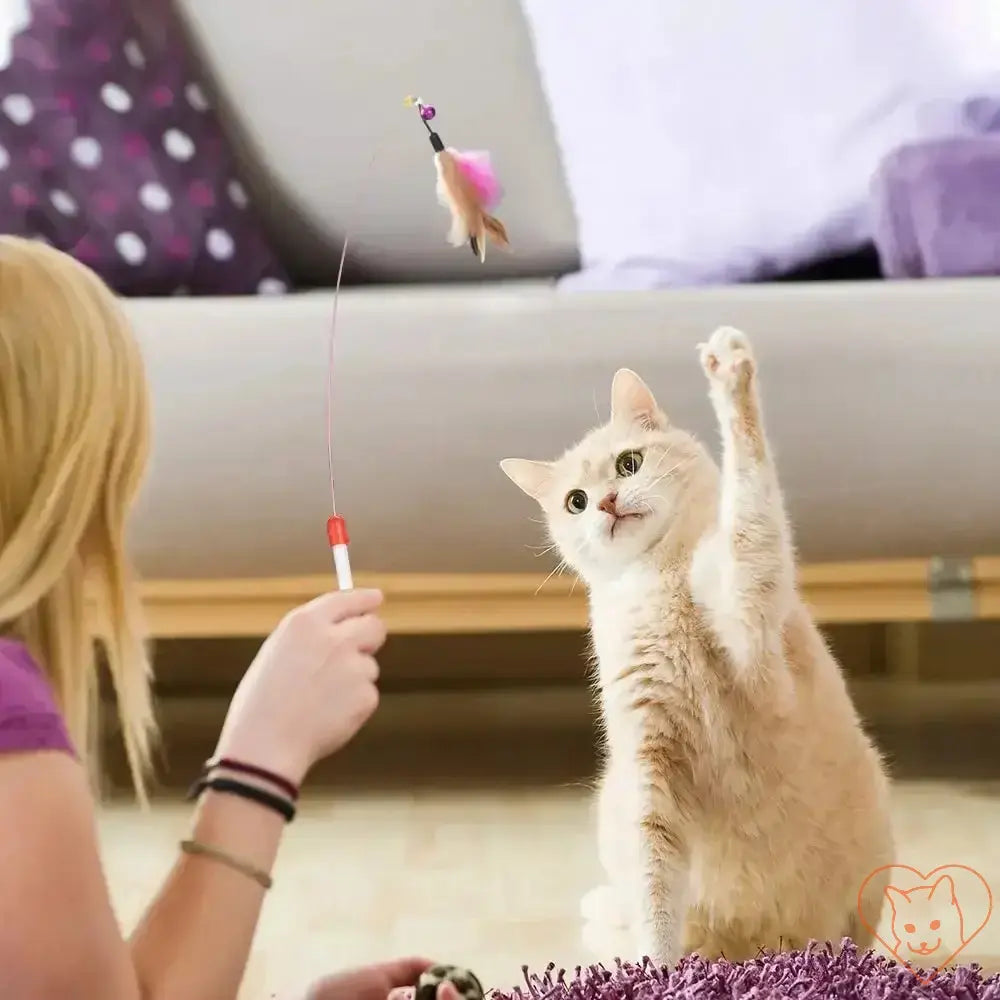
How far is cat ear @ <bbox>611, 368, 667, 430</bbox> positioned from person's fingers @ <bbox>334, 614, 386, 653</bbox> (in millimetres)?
218

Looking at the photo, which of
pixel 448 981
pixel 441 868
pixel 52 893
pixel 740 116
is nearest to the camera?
pixel 52 893

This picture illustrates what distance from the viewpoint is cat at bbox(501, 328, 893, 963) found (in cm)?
73

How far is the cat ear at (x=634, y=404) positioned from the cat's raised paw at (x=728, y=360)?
0.16 ft

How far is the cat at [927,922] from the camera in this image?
790mm

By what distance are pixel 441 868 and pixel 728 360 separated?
0.42m

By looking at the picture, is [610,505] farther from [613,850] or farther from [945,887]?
[945,887]

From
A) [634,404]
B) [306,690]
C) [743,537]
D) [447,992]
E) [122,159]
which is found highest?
[122,159]

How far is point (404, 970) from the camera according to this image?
74cm

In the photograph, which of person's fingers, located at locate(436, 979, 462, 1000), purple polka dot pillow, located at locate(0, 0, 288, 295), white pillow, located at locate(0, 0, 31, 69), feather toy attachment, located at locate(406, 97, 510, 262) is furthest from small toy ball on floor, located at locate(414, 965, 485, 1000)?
white pillow, located at locate(0, 0, 31, 69)

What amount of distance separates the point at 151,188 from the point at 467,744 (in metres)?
0.52

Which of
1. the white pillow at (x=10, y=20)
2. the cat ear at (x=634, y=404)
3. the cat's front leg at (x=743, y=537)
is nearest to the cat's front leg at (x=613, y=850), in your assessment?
the cat's front leg at (x=743, y=537)

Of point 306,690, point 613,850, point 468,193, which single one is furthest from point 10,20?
point 613,850

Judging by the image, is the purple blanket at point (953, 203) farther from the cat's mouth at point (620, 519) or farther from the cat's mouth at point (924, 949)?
the cat's mouth at point (924, 949)

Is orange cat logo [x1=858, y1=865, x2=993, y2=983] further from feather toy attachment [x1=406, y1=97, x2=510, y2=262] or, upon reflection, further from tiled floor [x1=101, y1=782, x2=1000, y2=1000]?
feather toy attachment [x1=406, y1=97, x2=510, y2=262]
